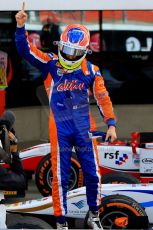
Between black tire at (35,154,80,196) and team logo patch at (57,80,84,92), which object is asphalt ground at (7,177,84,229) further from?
team logo patch at (57,80,84,92)

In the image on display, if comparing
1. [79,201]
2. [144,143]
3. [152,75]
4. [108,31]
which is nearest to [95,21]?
[108,31]

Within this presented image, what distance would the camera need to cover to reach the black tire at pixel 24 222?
580 centimetres

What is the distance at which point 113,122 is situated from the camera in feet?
20.0

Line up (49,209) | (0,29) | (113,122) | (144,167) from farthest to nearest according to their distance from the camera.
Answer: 1. (0,29)
2. (144,167)
3. (49,209)
4. (113,122)

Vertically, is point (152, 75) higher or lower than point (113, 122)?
lower

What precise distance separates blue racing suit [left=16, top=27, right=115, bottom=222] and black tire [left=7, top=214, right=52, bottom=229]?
17cm

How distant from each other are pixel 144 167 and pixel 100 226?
200cm

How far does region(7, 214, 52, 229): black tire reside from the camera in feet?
19.0

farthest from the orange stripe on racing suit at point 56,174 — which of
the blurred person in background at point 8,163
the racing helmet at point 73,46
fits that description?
the blurred person in background at point 8,163

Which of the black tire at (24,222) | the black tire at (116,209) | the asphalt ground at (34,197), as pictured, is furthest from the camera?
the asphalt ground at (34,197)

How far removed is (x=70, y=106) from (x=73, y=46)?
47 centimetres

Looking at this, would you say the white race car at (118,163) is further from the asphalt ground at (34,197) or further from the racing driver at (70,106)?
the racing driver at (70,106)

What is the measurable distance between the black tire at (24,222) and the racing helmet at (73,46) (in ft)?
3.99

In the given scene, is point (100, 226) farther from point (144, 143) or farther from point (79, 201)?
point (144, 143)
